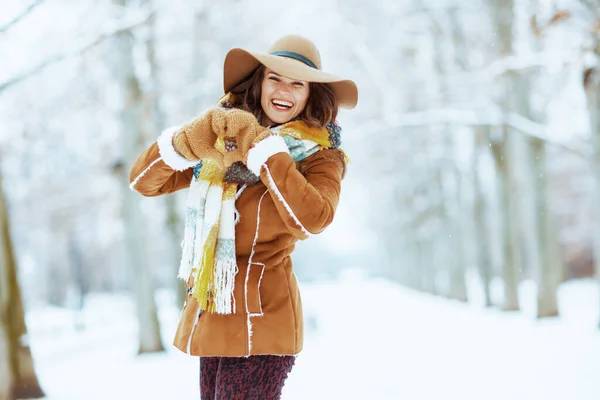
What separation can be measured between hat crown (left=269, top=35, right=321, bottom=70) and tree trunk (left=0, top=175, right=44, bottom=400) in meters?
4.63

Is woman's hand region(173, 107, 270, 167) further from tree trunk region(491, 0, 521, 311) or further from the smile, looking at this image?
tree trunk region(491, 0, 521, 311)

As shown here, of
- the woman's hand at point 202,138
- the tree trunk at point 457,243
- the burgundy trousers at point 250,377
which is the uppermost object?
the woman's hand at point 202,138

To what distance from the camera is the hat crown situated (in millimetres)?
2543

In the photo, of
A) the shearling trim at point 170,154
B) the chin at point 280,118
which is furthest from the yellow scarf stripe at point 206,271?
the chin at point 280,118

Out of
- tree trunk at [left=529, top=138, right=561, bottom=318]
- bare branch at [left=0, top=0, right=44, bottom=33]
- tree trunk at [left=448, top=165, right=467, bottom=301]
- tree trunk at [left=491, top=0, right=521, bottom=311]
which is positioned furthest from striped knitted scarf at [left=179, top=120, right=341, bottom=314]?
tree trunk at [left=448, top=165, right=467, bottom=301]

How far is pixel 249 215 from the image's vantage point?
2.30 metres

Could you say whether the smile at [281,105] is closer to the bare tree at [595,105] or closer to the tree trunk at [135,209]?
the bare tree at [595,105]

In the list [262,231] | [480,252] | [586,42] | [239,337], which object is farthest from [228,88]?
[480,252]

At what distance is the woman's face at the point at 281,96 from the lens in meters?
2.45

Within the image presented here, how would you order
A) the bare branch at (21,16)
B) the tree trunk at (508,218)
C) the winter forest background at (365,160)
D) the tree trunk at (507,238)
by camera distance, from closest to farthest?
the bare branch at (21,16) < the winter forest background at (365,160) < the tree trunk at (508,218) < the tree trunk at (507,238)

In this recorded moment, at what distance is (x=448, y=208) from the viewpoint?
20609 mm

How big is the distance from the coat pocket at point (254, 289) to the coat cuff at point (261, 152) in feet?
1.17

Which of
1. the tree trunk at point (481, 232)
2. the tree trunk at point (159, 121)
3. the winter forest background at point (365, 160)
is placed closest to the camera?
the winter forest background at point (365, 160)

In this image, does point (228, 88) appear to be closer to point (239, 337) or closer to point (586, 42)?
point (239, 337)
